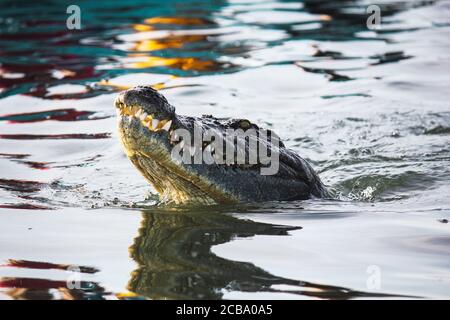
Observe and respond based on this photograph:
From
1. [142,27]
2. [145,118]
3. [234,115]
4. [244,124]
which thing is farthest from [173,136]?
[142,27]

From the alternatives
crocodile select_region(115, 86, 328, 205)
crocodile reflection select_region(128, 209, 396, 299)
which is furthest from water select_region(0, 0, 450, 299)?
crocodile select_region(115, 86, 328, 205)

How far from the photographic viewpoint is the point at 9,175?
6.84 meters

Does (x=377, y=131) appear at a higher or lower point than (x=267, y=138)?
lower

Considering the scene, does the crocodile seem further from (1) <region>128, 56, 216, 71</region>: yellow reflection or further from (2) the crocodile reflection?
(1) <region>128, 56, 216, 71</region>: yellow reflection

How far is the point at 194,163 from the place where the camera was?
4.92 m

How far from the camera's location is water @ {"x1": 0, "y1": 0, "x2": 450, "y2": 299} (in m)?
4.36

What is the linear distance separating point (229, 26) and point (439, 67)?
4.36 meters

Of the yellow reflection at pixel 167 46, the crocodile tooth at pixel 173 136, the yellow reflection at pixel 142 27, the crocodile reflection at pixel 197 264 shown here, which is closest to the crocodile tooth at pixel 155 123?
the crocodile tooth at pixel 173 136

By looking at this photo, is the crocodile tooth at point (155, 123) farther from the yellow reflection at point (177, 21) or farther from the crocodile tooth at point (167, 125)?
the yellow reflection at point (177, 21)

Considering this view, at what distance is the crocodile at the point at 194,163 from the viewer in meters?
4.70

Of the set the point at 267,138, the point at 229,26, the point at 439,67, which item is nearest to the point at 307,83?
the point at 439,67

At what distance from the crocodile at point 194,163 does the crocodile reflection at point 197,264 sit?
189 millimetres

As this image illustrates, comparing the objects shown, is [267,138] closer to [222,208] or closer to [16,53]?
[222,208]
